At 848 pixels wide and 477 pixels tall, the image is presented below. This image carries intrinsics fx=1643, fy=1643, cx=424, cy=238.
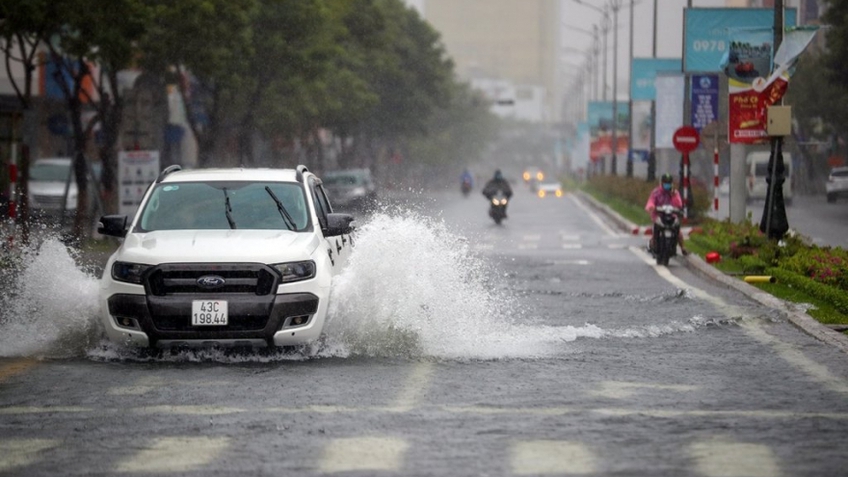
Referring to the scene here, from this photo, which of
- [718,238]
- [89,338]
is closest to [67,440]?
[89,338]

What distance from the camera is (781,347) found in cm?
1348

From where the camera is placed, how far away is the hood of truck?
1240 cm

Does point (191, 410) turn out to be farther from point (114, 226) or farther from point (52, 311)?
point (52, 311)

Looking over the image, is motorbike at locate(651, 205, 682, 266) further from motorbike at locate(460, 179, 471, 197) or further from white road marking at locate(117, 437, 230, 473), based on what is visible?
motorbike at locate(460, 179, 471, 197)

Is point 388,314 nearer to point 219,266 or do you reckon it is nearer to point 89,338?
point 219,266

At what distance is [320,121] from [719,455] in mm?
65622

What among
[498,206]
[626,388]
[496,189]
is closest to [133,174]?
[498,206]

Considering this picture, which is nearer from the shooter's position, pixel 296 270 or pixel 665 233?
pixel 296 270

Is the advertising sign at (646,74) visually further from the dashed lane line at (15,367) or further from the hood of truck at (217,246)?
the dashed lane line at (15,367)

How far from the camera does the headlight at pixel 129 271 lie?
40.7 feet

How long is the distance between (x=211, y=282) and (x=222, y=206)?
1487 millimetres

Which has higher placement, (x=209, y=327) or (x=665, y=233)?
(x=209, y=327)

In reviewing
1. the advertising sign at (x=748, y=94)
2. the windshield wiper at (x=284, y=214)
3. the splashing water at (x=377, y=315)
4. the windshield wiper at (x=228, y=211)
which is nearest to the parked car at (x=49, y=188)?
the advertising sign at (x=748, y=94)

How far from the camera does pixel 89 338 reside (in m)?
13.4
